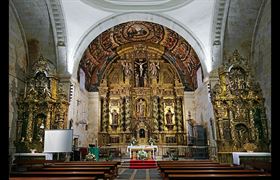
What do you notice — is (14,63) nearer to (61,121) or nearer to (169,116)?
(61,121)

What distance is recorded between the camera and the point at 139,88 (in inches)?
858

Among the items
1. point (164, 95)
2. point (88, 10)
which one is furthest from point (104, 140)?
point (88, 10)

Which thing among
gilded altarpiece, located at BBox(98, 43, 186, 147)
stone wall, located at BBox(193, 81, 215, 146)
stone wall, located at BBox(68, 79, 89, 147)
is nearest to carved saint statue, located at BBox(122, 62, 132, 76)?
gilded altarpiece, located at BBox(98, 43, 186, 147)

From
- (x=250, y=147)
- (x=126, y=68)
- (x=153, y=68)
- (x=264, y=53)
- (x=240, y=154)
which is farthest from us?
(x=126, y=68)

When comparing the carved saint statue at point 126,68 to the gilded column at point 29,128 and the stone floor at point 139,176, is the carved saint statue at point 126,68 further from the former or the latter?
the stone floor at point 139,176

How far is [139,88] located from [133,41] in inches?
153

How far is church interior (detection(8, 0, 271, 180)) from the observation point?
12156 mm

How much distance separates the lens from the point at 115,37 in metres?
20.0

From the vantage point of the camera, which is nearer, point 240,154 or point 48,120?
point 240,154

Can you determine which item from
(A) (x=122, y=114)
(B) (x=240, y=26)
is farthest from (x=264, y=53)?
(A) (x=122, y=114)

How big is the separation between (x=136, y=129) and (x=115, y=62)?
19.4 feet

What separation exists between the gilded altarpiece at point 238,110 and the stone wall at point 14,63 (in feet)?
32.1

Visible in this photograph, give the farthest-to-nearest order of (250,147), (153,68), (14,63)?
(153,68) → (14,63) → (250,147)
